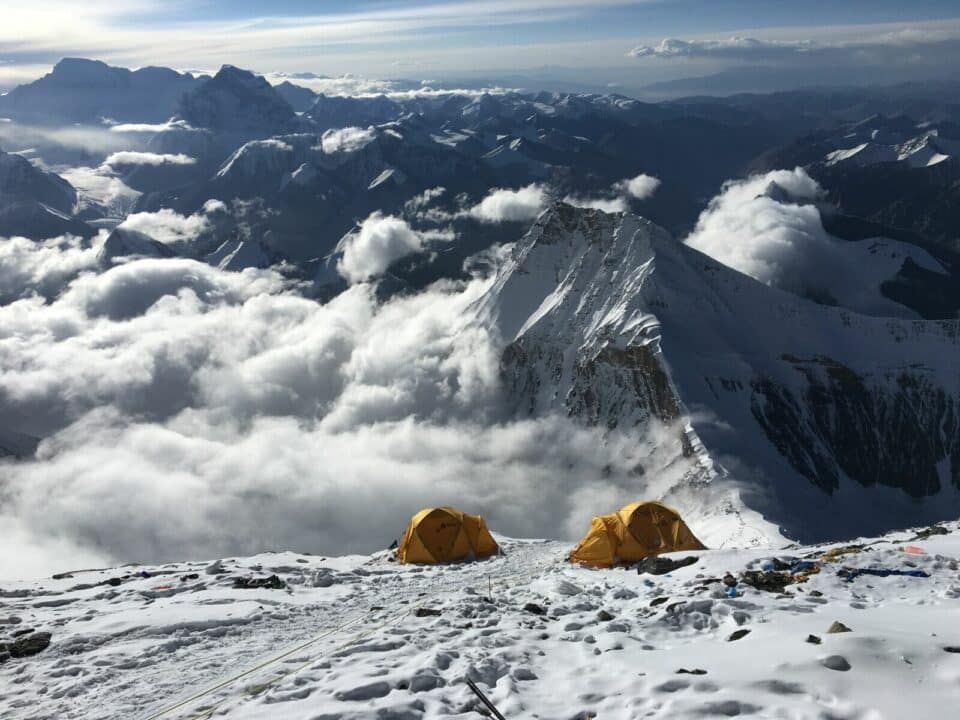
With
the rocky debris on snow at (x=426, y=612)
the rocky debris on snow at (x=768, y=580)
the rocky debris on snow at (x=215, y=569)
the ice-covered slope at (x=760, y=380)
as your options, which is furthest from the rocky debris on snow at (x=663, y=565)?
the ice-covered slope at (x=760, y=380)

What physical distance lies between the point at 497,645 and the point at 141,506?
170962mm

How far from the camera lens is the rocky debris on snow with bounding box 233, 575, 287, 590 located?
3388cm

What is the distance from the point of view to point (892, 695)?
45.6 ft

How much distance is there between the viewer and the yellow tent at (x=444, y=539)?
144 feet

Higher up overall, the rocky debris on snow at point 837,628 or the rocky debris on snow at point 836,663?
the rocky debris on snow at point 836,663

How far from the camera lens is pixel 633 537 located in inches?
1626

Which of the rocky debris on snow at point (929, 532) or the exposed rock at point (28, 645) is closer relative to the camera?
the exposed rock at point (28, 645)

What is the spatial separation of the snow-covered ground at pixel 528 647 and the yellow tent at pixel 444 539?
10.5m

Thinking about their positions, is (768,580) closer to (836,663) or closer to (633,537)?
(836,663)

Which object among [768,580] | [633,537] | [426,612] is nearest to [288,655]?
[426,612]

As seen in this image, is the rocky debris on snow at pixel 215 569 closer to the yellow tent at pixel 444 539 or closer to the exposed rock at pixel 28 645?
the yellow tent at pixel 444 539

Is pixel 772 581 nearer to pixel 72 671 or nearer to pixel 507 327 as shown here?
pixel 72 671

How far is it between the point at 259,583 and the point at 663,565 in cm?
2065

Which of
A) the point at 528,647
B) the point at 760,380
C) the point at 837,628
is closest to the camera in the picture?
the point at 837,628
